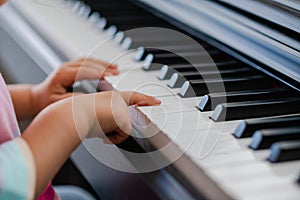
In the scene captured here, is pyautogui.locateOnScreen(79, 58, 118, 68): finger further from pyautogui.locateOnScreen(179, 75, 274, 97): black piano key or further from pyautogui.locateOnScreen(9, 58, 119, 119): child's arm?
pyautogui.locateOnScreen(179, 75, 274, 97): black piano key

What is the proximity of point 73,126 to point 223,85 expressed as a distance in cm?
25

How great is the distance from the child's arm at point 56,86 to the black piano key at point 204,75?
0.11m

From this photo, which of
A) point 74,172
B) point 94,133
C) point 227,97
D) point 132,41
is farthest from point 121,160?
point 74,172

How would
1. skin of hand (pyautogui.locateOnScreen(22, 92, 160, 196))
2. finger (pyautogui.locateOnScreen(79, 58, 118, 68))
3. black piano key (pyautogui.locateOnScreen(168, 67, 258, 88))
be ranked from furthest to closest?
finger (pyautogui.locateOnScreen(79, 58, 118, 68)), black piano key (pyautogui.locateOnScreen(168, 67, 258, 88)), skin of hand (pyautogui.locateOnScreen(22, 92, 160, 196))

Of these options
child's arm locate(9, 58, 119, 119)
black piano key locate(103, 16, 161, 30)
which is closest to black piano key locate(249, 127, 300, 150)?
child's arm locate(9, 58, 119, 119)

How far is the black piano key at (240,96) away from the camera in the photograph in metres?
0.72

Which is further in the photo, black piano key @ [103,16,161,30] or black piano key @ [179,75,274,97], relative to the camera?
black piano key @ [103,16,161,30]

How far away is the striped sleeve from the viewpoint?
2.02 ft

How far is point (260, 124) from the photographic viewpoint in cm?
65

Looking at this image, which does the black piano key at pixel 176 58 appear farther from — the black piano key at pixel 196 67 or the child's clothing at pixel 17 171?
the child's clothing at pixel 17 171

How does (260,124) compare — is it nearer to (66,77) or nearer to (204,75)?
(204,75)

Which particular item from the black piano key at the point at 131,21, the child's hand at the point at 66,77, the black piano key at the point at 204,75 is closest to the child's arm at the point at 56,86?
the child's hand at the point at 66,77

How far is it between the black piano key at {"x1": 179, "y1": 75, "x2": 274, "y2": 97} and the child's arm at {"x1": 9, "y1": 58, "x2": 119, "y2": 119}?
0.50 feet

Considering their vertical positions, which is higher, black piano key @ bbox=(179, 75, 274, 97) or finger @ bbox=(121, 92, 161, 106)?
black piano key @ bbox=(179, 75, 274, 97)
